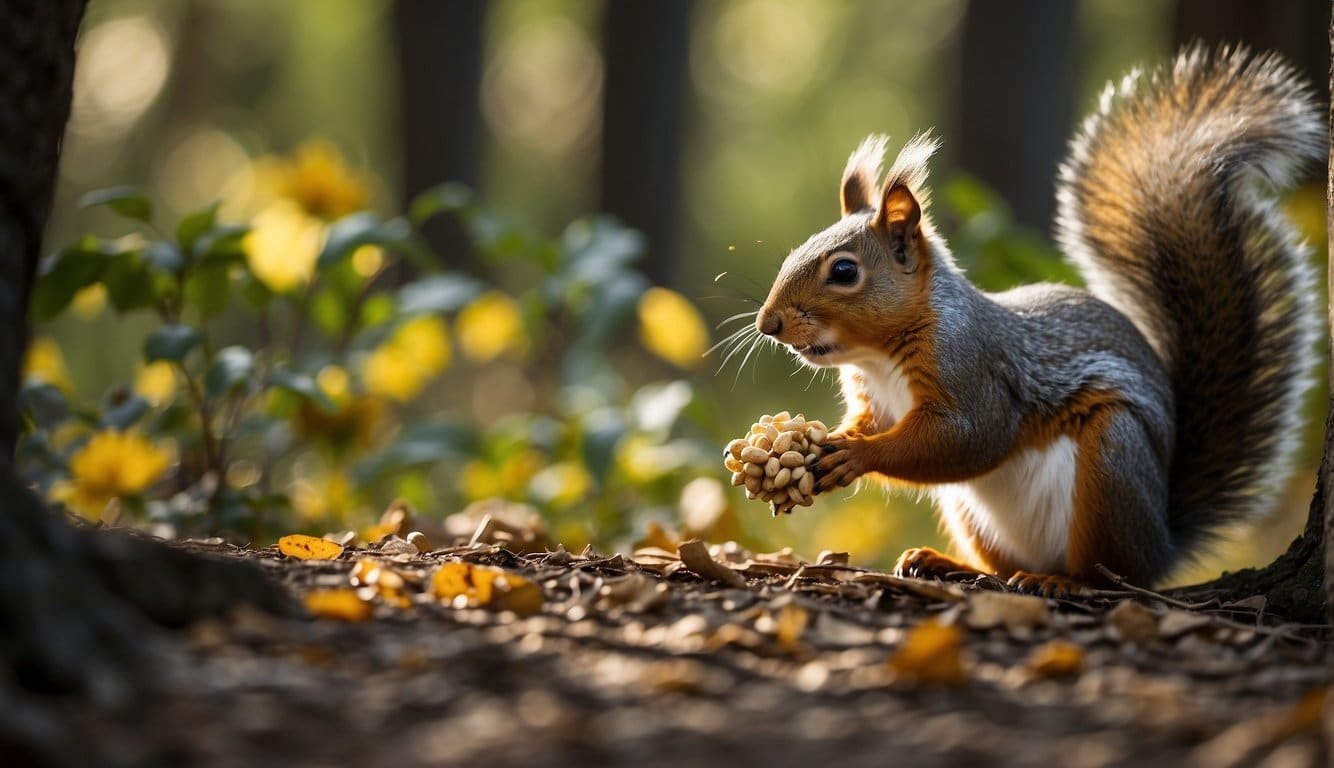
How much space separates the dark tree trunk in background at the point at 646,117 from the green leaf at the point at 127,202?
15.0ft

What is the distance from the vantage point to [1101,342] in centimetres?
254

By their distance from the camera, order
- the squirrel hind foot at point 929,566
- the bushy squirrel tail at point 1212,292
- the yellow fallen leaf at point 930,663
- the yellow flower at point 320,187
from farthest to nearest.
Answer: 1. the yellow flower at point 320,187
2. the bushy squirrel tail at point 1212,292
3. the squirrel hind foot at point 929,566
4. the yellow fallen leaf at point 930,663

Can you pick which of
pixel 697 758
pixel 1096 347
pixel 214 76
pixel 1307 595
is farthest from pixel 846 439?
pixel 214 76

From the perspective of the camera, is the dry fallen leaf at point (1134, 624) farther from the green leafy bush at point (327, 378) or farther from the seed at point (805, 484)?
the green leafy bush at point (327, 378)

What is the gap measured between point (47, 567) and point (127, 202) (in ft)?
5.79

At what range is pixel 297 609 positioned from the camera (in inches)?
60.6

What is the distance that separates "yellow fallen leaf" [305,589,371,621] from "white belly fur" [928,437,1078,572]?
1.34 metres

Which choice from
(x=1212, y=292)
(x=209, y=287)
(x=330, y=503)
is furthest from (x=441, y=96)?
(x=1212, y=292)

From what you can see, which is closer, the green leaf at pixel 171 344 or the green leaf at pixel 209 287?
the green leaf at pixel 171 344

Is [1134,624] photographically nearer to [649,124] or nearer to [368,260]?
[368,260]

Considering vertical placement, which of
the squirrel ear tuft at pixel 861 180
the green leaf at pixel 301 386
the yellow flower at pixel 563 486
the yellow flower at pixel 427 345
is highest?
the squirrel ear tuft at pixel 861 180

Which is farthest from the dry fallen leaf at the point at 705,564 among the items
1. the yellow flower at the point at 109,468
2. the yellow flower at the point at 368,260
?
the yellow flower at the point at 368,260

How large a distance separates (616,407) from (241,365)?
127 centimetres

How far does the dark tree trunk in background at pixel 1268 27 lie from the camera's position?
14.7 feet
